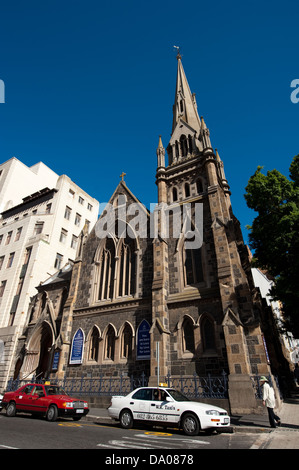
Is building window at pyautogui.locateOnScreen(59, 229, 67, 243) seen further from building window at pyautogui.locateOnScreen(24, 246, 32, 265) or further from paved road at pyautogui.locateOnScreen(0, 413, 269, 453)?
paved road at pyautogui.locateOnScreen(0, 413, 269, 453)

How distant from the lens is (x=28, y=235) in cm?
3234

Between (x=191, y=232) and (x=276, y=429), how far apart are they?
1215 centimetres

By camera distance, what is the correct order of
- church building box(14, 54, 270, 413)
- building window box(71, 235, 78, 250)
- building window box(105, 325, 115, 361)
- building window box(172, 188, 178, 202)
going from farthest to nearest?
building window box(71, 235, 78, 250) → building window box(172, 188, 178, 202) → building window box(105, 325, 115, 361) → church building box(14, 54, 270, 413)

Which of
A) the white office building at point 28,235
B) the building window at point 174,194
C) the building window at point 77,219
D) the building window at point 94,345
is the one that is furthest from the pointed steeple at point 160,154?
the building window at point 77,219

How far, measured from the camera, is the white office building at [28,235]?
2696cm

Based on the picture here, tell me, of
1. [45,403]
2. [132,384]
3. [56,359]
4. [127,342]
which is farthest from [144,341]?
[56,359]

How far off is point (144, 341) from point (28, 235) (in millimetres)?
21951

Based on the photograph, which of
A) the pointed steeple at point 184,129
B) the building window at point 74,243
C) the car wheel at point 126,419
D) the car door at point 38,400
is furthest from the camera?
the building window at point 74,243

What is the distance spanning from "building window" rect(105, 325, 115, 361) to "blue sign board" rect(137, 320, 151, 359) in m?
2.46

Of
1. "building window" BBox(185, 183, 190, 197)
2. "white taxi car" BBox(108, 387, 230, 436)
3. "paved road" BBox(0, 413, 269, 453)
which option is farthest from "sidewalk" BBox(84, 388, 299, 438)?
"building window" BBox(185, 183, 190, 197)

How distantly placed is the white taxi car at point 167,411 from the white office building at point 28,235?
18199 millimetres

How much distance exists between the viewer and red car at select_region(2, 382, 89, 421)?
11.3 meters

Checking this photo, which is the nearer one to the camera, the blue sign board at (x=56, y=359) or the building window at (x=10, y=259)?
the blue sign board at (x=56, y=359)

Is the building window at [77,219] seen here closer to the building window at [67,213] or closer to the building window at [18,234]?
the building window at [67,213]
